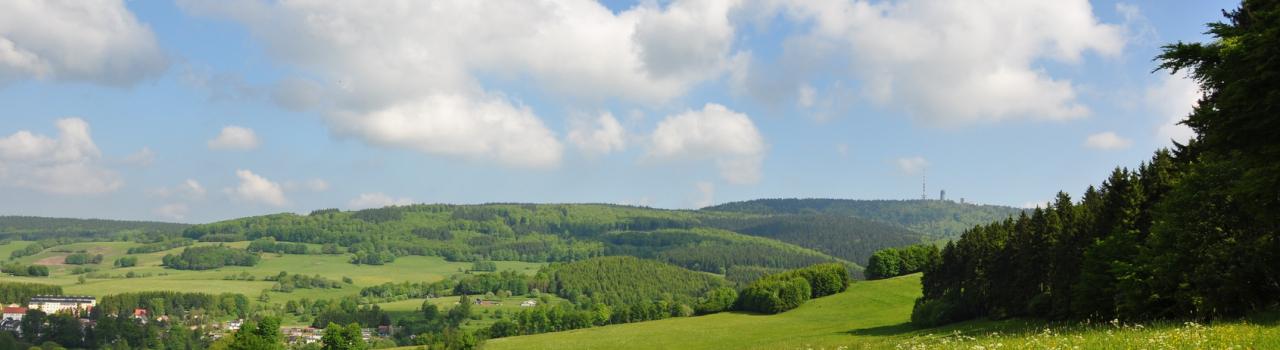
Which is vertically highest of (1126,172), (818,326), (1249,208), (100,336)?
(1126,172)

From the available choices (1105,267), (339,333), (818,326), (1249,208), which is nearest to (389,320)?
(339,333)

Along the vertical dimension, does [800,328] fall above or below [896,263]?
below

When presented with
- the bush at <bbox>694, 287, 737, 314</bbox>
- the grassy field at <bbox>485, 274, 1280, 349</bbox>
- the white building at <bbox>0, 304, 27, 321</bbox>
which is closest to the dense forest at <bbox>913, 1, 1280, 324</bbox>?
the grassy field at <bbox>485, 274, 1280, 349</bbox>

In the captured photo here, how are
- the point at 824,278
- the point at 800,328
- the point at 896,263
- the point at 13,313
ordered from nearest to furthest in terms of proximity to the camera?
the point at 800,328 → the point at 824,278 → the point at 896,263 → the point at 13,313

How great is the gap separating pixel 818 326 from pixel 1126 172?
57806mm

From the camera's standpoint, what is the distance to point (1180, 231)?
36.7 m

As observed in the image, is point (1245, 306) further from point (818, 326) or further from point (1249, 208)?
point (818, 326)

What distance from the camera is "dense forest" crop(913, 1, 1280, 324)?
20.9 m

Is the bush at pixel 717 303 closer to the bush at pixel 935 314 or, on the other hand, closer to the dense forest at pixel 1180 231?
the bush at pixel 935 314

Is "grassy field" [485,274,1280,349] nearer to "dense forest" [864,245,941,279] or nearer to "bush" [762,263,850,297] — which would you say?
"bush" [762,263,850,297]

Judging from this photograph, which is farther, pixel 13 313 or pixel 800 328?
pixel 13 313

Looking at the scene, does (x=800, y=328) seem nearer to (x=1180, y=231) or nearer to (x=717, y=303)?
(x=717, y=303)

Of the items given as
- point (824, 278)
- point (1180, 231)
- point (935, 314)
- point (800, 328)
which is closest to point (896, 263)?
point (824, 278)

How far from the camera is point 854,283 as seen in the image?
484ft
